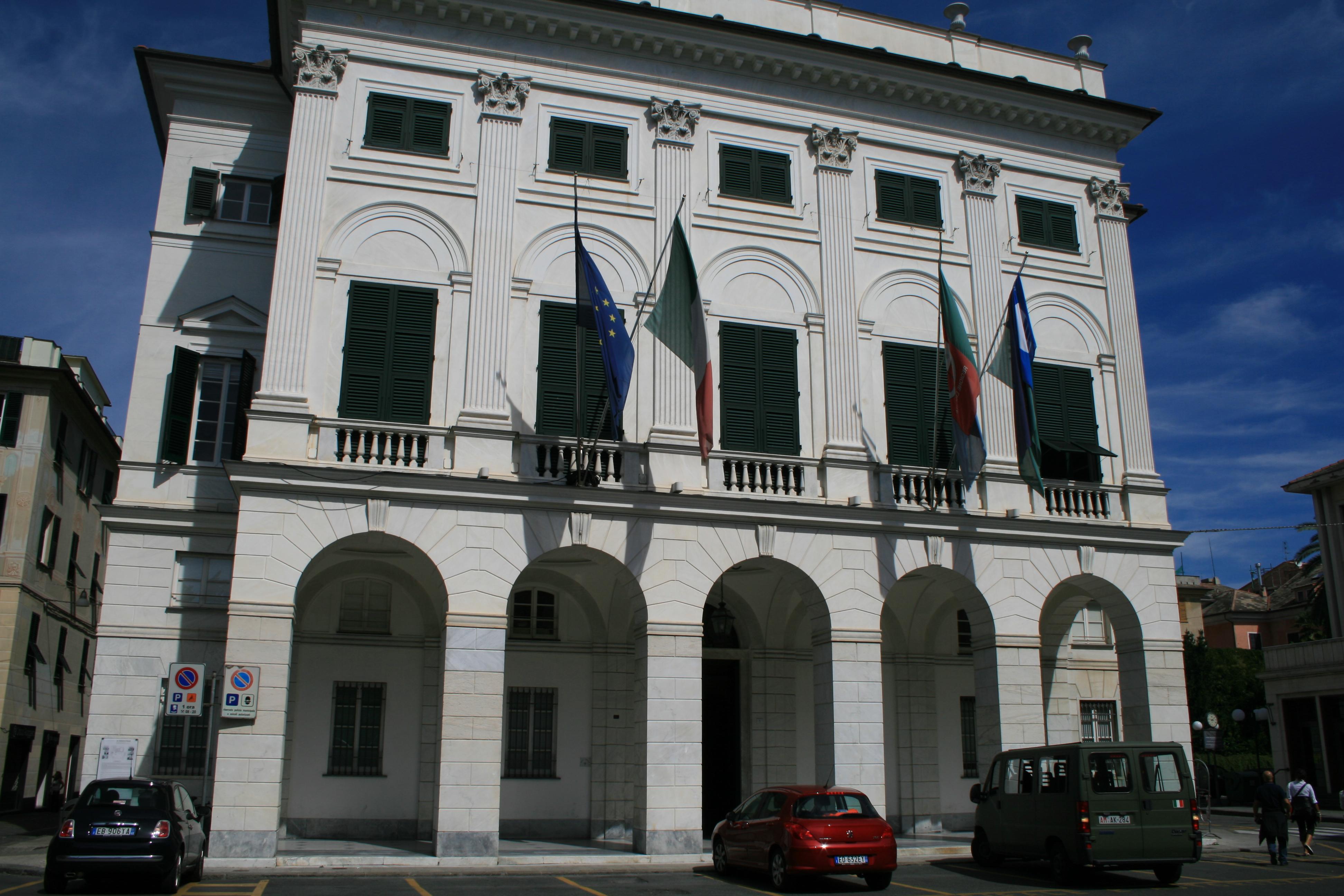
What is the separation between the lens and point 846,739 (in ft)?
65.3

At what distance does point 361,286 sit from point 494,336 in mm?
2713

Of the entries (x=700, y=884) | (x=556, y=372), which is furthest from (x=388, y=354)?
(x=700, y=884)

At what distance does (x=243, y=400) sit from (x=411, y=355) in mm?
4580

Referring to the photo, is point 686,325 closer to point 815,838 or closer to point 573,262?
point 573,262

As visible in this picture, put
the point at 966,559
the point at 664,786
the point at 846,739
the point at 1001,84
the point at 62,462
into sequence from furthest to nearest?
the point at 62,462
the point at 1001,84
the point at 966,559
the point at 846,739
the point at 664,786

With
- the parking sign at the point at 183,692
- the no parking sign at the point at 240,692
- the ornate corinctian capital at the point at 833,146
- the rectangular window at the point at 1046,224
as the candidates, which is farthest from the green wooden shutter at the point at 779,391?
the parking sign at the point at 183,692

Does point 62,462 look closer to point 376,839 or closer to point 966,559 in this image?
point 376,839

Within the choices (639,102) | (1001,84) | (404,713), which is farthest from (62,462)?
(1001,84)

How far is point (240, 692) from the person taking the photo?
17016 mm

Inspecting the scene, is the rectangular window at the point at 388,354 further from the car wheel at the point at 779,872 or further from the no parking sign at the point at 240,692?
the car wheel at the point at 779,872

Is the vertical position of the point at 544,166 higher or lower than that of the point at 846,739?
higher

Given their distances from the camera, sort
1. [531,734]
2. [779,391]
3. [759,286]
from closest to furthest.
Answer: [779,391] → [531,734] → [759,286]

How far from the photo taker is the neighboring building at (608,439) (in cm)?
1909

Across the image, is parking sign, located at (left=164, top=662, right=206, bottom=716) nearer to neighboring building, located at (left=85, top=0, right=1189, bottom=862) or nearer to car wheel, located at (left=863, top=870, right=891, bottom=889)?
neighboring building, located at (left=85, top=0, right=1189, bottom=862)
